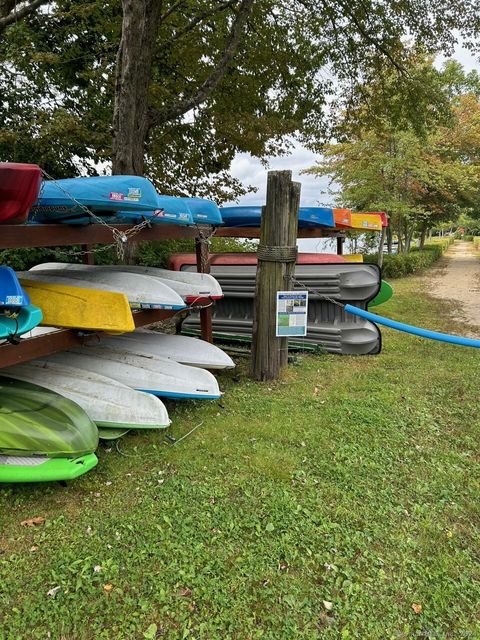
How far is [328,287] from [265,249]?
1.42 metres

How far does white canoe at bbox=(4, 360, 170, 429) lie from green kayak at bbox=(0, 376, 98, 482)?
0.21m

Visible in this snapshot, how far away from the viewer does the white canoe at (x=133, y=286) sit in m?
3.58

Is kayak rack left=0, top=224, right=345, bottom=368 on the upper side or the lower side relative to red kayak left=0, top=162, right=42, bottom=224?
lower

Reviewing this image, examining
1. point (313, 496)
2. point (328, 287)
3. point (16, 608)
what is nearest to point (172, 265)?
point (328, 287)

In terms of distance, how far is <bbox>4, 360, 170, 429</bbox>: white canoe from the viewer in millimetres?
3021

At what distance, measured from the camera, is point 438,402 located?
3.96m

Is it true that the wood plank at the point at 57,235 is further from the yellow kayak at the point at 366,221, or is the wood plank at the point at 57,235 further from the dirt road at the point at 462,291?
the dirt road at the point at 462,291

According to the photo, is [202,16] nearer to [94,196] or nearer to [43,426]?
[94,196]

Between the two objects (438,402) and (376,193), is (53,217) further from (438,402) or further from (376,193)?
(376,193)

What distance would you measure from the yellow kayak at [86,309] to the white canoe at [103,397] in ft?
1.34

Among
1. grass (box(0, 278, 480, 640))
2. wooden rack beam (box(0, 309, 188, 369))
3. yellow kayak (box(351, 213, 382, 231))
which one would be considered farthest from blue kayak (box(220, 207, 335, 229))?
grass (box(0, 278, 480, 640))

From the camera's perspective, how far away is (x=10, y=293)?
105 inches

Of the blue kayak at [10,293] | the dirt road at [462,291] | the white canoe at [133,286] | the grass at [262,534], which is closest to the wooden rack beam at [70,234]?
the blue kayak at [10,293]

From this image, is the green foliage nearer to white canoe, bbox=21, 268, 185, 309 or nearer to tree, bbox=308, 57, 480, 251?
tree, bbox=308, 57, 480, 251
